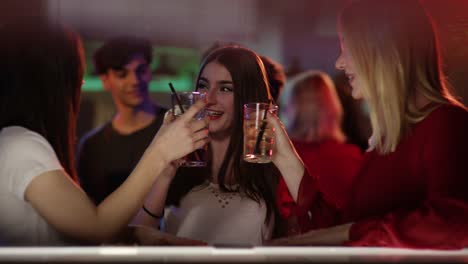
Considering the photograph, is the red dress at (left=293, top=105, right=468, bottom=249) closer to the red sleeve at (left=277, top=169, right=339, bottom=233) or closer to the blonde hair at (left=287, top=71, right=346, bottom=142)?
the red sleeve at (left=277, top=169, right=339, bottom=233)

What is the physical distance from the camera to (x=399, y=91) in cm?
176

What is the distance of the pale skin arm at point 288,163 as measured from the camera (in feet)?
6.49

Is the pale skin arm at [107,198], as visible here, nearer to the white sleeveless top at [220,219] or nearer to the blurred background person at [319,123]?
the white sleeveless top at [220,219]

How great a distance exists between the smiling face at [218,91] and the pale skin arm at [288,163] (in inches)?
9.7

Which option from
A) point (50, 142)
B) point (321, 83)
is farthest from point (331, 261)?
point (321, 83)

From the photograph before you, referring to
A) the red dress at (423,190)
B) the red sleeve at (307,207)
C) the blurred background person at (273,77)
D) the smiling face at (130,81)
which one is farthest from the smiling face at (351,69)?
the smiling face at (130,81)

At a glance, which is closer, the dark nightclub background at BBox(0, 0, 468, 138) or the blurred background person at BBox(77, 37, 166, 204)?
the dark nightclub background at BBox(0, 0, 468, 138)

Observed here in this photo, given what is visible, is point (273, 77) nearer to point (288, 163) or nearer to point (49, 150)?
point (288, 163)

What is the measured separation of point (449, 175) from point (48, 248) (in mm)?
1032

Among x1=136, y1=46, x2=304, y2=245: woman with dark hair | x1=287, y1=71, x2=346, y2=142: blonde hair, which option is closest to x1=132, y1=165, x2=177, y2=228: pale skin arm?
x1=136, y1=46, x2=304, y2=245: woman with dark hair

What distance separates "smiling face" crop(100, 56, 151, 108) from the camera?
2729 mm

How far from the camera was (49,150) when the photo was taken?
1.61m

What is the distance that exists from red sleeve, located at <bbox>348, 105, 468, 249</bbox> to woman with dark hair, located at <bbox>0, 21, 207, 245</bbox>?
579mm

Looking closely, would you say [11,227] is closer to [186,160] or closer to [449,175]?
[186,160]
